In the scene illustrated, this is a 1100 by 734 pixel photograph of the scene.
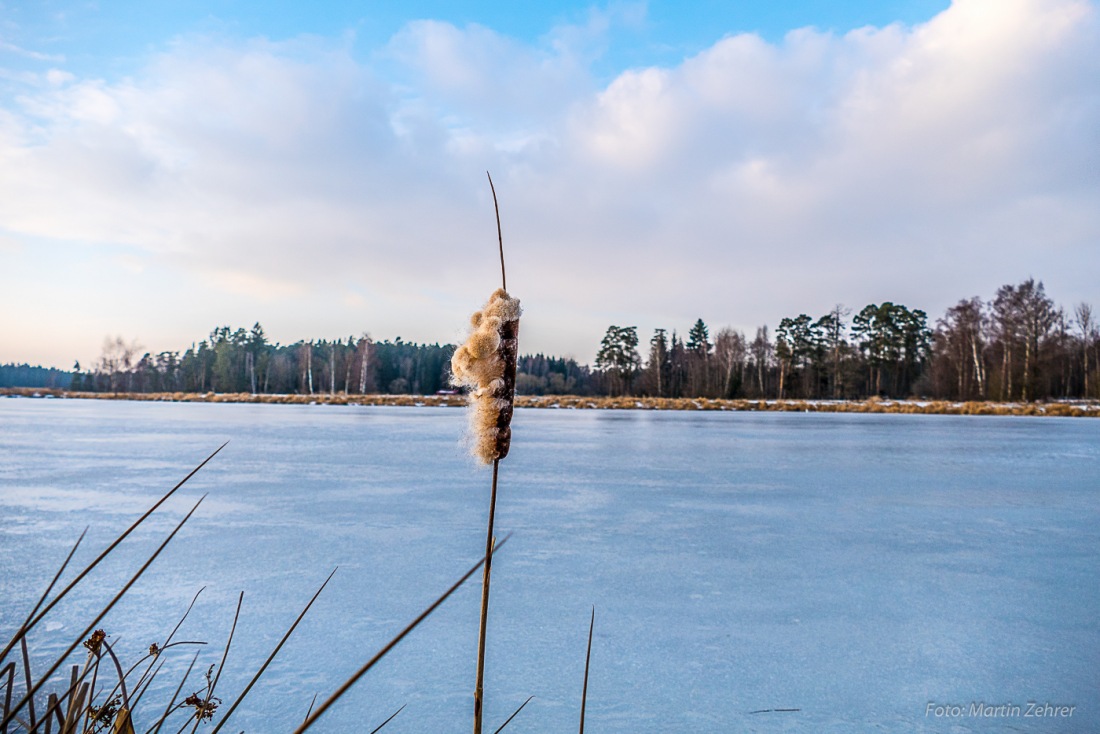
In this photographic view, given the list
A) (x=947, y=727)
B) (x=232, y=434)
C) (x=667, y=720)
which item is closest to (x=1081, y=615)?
(x=947, y=727)

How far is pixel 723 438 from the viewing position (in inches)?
549

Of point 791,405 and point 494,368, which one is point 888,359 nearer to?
point 791,405

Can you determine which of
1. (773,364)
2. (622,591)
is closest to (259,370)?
(773,364)

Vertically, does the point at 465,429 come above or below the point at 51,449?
above

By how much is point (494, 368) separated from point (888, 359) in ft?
175

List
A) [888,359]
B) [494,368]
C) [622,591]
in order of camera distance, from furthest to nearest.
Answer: [888,359], [622,591], [494,368]

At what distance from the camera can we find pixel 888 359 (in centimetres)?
4794

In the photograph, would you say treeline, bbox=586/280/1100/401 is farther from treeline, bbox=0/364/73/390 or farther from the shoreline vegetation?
treeline, bbox=0/364/73/390

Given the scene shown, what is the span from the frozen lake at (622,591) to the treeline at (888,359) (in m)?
32.5

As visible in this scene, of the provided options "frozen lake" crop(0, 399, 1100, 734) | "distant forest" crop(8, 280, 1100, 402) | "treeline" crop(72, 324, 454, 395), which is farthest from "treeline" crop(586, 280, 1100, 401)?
"frozen lake" crop(0, 399, 1100, 734)

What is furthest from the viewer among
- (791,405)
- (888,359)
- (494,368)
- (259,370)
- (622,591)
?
(259,370)

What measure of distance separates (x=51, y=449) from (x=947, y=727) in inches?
471

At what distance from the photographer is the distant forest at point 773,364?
1388 inches

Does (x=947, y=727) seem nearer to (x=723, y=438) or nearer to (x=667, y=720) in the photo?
(x=667, y=720)
